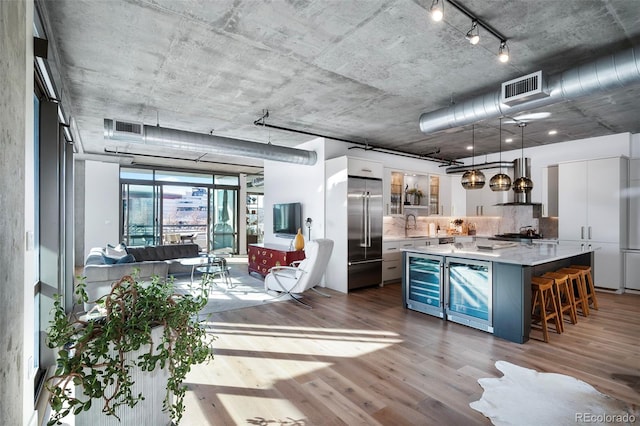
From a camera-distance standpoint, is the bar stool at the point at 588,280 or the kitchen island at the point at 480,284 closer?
the kitchen island at the point at 480,284

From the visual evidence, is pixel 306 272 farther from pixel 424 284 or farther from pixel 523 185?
pixel 523 185

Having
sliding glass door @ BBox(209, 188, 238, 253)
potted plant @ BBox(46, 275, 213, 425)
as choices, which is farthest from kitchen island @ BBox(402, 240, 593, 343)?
sliding glass door @ BBox(209, 188, 238, 253)

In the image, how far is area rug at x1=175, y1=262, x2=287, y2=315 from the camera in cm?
520

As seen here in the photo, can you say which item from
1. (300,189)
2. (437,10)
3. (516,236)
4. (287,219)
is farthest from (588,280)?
(287,219)

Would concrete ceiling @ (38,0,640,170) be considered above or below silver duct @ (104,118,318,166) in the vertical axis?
above

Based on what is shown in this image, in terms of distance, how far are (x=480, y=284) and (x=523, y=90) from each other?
2282 mm

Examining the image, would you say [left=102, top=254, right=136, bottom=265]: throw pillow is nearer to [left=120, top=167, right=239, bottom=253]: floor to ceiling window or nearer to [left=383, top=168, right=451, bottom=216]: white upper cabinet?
[left=120, top=167, right=239, bottom=253]: floor to ceiling window

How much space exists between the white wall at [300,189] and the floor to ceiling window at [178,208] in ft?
6.49

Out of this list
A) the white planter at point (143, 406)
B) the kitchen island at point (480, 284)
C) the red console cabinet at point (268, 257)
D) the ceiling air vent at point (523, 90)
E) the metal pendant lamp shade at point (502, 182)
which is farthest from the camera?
the red console cabinet at point (268, 257)

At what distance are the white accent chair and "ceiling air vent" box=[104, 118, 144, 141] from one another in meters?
2.92

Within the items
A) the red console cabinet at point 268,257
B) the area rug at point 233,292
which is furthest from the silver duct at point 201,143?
the area rug at point 233,292

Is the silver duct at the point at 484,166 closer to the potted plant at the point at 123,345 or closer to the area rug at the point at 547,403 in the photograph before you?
the area rug at the point at 547,403

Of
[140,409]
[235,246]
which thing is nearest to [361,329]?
[140,409]

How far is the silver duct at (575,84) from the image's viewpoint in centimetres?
290
